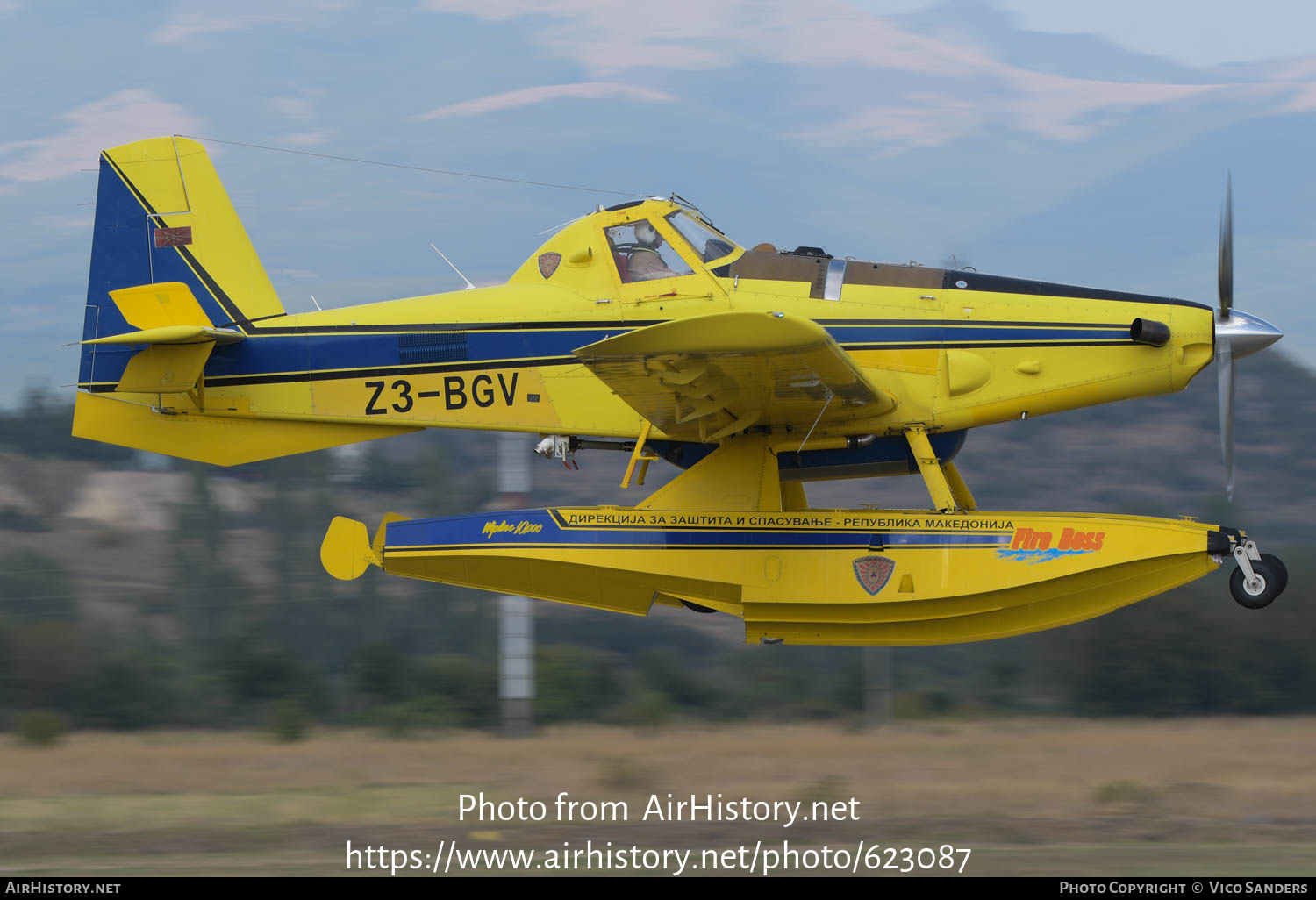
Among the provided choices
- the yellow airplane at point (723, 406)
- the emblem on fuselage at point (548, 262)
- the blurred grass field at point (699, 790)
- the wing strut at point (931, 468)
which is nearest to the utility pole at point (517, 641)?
the blurred grass field at point (699, 790)

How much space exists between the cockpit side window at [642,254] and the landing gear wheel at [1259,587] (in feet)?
15.0

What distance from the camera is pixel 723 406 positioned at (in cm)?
963

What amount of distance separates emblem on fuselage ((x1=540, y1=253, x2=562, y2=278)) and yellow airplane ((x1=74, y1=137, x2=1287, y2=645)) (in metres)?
0.02

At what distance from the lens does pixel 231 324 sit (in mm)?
11008

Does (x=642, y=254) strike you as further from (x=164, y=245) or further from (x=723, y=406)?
(x=164, y=245)

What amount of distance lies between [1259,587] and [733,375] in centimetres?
408

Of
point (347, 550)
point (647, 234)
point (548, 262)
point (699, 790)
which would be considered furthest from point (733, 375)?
point (699, 790)

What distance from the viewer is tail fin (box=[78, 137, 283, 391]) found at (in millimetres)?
10984

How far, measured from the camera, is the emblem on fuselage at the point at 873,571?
384 inches

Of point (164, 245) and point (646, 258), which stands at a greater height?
point (164, 245)

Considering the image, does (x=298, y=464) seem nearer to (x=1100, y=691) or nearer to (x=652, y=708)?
(x=652, y=708)

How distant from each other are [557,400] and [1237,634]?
2009 centimetres

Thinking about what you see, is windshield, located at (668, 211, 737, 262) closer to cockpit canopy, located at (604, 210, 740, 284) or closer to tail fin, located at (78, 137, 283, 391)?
cockpit canopy, located at (604, 210, 740, 284)

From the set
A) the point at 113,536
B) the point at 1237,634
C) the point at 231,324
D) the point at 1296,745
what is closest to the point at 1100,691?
the point at 1237,634
